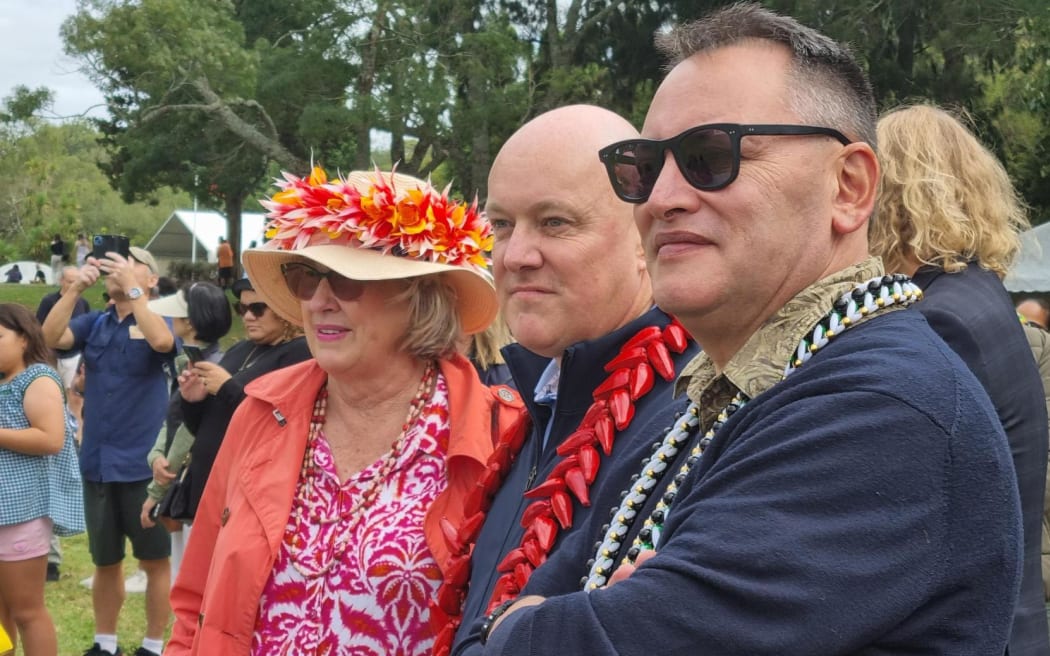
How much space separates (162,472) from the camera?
543 cm

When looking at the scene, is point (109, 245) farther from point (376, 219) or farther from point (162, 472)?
point (376, 219)

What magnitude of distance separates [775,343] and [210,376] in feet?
13.1

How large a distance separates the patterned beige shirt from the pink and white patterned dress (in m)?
1.38

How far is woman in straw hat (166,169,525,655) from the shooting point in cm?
258

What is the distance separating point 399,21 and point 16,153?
42.7 metres

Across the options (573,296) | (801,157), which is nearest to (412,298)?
(573,296)

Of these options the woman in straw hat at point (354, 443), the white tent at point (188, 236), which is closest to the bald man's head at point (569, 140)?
the woman in straw hat at point (354, 443)

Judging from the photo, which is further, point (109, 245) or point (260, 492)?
point (109, 245)

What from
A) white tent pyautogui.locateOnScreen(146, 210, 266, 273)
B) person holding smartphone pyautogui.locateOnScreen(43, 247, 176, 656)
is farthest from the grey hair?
white tent pyautogui.locateOnScreen(146, 210, 266, 273)

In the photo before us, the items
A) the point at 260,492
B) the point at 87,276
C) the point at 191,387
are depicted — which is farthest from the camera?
the point at 87,276

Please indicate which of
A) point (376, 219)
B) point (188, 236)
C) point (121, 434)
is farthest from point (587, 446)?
point (188, 236)

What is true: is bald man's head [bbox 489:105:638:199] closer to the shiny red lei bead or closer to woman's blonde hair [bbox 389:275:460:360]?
the shiny red lei bead

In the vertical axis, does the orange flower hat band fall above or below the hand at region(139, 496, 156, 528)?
above

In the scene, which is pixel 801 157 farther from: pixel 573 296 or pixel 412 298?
pixel 412 298
